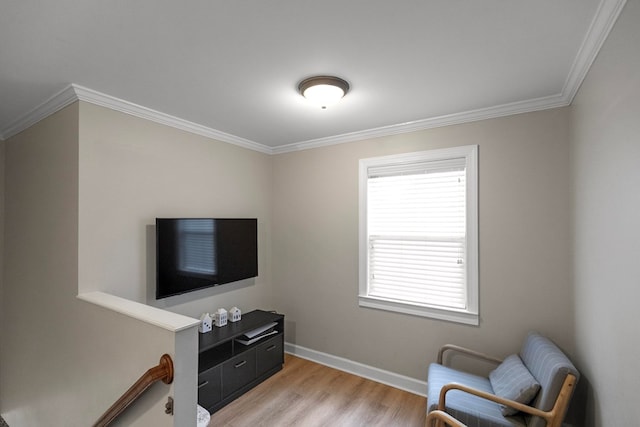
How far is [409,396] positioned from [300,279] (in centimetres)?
161

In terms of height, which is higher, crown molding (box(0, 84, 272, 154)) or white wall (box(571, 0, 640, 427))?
crown molding (box(0, 84, 272, 154))

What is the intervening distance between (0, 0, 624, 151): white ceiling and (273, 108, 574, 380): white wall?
341mm

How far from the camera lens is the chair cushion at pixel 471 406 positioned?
179cm

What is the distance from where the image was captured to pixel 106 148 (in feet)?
7.34

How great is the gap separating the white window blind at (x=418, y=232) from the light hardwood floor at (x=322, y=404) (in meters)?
0.89

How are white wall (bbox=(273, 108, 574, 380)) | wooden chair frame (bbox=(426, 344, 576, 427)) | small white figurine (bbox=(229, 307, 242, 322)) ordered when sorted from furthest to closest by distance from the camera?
small white figurine (bbox=(229, 307, 242, 322)) → white wall (bbox=(273, 108, 574, 380)) → wooden chair frame (bbox=(426, 344, 576, 427))

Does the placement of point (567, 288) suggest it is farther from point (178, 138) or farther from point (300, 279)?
point (178, 138)

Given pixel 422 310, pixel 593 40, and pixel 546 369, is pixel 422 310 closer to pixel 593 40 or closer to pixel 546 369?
pixel 546 369

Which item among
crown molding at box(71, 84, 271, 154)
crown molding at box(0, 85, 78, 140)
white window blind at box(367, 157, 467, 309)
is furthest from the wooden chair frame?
crown molding at box(0, 85, 78, 140)

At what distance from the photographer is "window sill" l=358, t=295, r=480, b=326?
254 cm

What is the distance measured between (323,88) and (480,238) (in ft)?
5.87

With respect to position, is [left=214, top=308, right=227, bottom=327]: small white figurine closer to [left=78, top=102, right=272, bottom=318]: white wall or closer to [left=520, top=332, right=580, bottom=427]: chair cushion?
[left=78, top=102, right=272, bottom=318]: white wall

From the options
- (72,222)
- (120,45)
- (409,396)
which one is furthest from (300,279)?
(120,45)

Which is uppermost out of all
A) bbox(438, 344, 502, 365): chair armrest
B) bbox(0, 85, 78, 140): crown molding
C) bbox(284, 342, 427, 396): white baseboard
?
bbox(0, 85, 78, 140): crown molding
